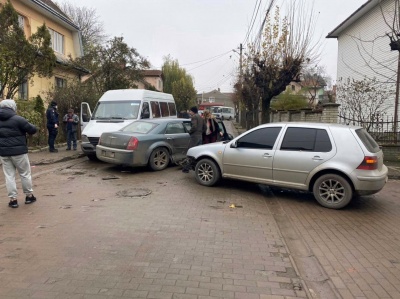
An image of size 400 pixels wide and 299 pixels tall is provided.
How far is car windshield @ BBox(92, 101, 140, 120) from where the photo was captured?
1160cm

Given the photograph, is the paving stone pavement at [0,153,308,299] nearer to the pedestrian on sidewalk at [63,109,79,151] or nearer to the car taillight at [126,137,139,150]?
the car taillight at [126,137,139,150]

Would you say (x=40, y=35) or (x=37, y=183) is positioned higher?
(x=40, y=35)

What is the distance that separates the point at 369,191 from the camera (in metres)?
5.92

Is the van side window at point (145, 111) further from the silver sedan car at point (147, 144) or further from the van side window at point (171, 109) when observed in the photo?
the van side window at point (171, 109)

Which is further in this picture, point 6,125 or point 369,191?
point 369,191

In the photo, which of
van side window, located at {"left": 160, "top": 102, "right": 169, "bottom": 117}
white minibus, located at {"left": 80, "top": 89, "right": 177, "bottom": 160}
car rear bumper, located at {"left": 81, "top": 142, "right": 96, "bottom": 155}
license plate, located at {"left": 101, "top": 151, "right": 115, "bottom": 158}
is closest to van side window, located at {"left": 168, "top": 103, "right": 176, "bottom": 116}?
van side window, located at {"left": 160, "top": 102, "right": 169, "bottom": 117}

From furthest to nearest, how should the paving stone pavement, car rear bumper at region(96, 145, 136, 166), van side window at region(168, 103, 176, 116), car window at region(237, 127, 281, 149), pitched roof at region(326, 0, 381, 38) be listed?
pitched roof at region(326, 0, 381, 38) → van side window at region(168, 103, 176, 116) → car rear bumper at region(96, 145, 136, 166) → car window at region(237, 127, 281, 149) → the paving stone pavement

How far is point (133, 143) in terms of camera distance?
8.60m

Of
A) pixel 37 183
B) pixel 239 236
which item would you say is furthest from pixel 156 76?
pixel 239 236

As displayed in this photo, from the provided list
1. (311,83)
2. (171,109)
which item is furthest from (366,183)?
(311,83)

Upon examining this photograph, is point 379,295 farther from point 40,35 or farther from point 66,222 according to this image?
point 40,35

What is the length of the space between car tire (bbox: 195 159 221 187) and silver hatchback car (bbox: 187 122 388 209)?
5 centimetres

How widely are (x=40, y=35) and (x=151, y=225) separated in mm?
10003

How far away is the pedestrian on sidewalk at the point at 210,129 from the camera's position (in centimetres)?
1021
